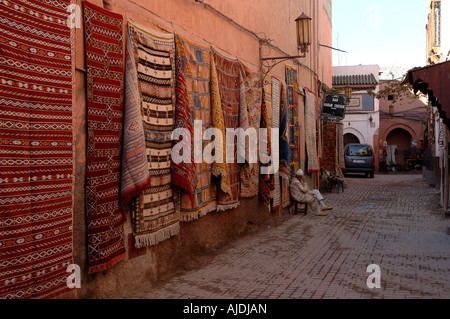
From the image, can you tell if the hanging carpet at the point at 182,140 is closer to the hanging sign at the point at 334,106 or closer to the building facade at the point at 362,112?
the hanging sign at the point at 334,106

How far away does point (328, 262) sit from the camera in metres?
5.73

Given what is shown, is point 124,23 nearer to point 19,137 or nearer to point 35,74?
point 35,74

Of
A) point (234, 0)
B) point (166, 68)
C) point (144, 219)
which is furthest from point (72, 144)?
point (234, 0)

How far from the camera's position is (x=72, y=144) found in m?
3.39

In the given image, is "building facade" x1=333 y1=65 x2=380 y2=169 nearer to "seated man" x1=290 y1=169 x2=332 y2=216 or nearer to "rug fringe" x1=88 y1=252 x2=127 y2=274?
"seated man" x1=290 y1=169 x2=332 y2=216

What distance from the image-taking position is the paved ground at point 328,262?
4461mm

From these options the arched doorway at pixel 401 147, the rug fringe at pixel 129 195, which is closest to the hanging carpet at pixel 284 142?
the rug fringe at pixel 129 195

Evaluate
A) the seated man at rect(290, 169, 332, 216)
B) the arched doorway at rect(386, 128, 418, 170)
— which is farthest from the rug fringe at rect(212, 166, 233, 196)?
the arched doorway at rect(386, 128, 418, 170)

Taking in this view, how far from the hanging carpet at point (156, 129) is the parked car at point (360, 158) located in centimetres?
1770

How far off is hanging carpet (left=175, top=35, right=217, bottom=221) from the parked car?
16452 millimetres

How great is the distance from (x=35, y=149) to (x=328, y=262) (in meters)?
3.97

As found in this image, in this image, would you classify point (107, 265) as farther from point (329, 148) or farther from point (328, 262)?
point (329, 148)

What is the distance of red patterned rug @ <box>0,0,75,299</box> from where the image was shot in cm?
282

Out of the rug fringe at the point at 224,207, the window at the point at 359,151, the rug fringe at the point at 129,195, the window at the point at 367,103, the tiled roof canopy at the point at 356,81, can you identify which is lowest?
the rug fringe at the point at 224,207
